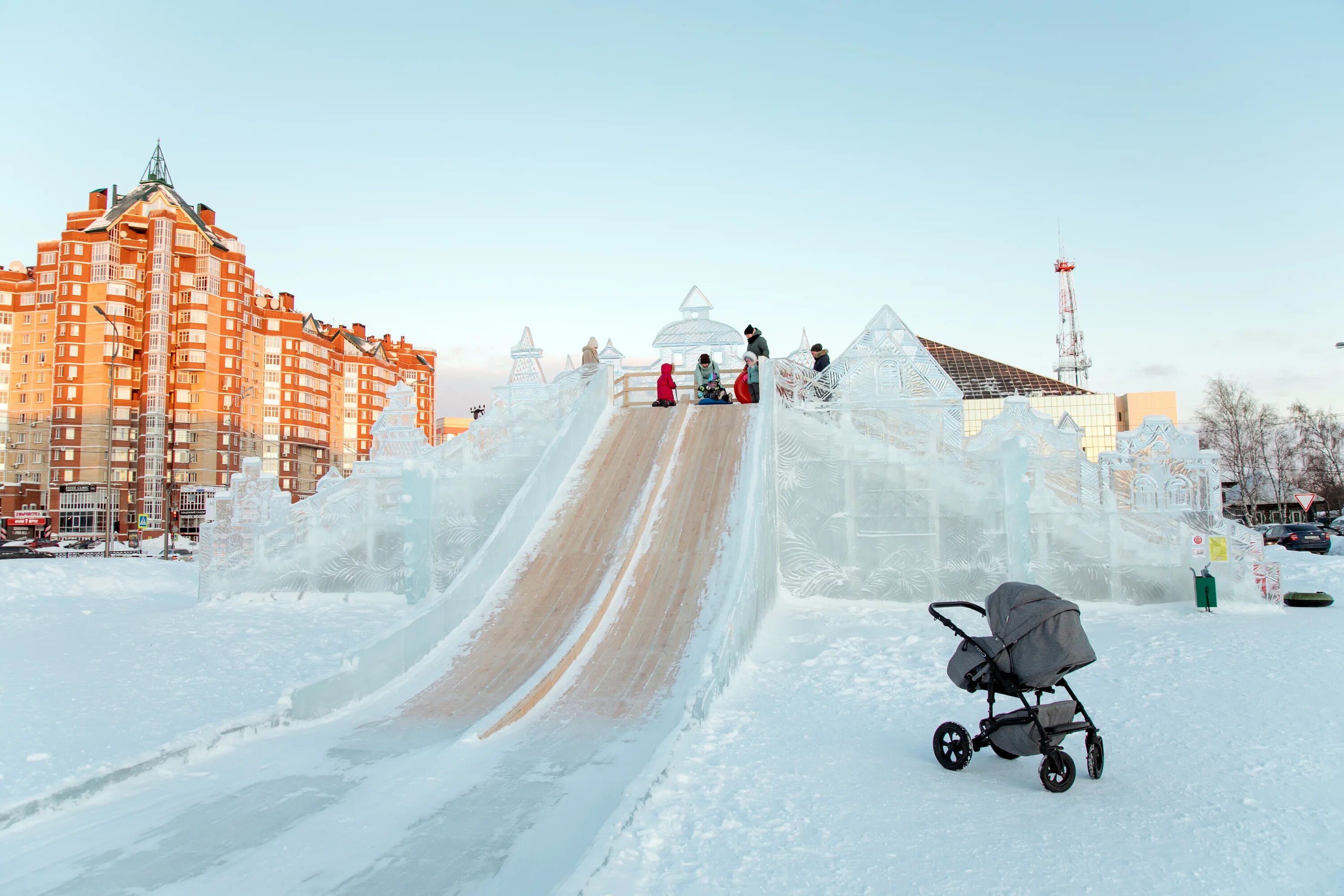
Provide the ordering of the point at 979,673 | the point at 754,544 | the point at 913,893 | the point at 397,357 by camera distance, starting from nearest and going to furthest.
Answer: the point at 913,893 < the point at 979,673 < the point at 754,544 < the point at 397,357

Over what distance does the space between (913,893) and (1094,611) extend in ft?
32.5

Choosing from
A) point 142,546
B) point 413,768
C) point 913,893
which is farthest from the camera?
point 142,546

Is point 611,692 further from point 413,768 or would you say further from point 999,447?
point 999,447

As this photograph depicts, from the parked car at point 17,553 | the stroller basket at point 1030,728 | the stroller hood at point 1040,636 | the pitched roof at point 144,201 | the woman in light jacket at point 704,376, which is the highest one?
the pitched roof at point 144,201

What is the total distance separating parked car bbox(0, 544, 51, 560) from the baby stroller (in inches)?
1805

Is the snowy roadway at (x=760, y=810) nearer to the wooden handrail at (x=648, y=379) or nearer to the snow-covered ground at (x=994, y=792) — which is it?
the snow-covered ground at (x=994, y=792)

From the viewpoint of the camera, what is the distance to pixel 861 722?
8.17m

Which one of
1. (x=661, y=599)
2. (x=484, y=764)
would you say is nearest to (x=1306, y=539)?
(x=661, y=599)

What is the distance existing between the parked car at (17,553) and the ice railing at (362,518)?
101ft

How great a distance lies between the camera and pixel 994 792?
6.12m

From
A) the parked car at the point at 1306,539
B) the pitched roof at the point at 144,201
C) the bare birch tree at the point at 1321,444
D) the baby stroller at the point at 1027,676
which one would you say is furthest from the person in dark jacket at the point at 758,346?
the pitched roof at the point at 144,201

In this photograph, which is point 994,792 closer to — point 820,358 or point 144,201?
point 820,358

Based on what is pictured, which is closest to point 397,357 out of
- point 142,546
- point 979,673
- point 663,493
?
point 142,546

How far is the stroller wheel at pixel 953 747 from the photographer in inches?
260
